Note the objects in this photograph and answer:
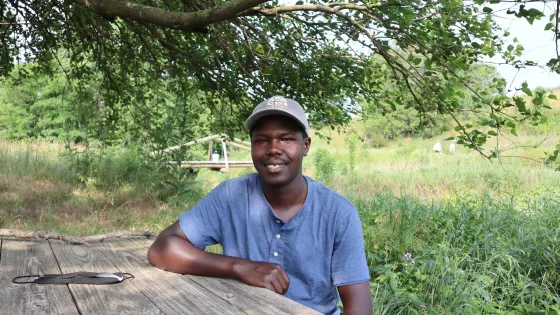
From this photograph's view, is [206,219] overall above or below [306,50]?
below

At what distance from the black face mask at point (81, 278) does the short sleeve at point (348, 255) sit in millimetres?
738

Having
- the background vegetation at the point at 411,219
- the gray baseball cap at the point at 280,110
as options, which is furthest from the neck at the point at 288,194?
the background vegetation at the point at 411,219

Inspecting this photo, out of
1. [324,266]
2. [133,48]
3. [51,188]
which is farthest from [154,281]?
[51,188]

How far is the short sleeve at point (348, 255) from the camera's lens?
6.26ft

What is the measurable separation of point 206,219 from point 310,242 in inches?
18.3

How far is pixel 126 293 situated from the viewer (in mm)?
1784

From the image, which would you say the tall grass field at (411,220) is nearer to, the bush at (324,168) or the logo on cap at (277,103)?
the bush at (324,168)

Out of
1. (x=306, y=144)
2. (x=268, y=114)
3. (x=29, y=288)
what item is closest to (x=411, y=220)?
(x=306, y=144)

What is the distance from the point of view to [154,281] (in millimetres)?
1954

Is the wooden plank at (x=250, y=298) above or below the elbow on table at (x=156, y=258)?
below

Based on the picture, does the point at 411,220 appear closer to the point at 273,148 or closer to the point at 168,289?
the point at 273,148

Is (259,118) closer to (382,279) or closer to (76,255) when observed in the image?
(76,255)

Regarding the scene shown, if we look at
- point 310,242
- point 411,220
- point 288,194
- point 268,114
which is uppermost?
point 268,114

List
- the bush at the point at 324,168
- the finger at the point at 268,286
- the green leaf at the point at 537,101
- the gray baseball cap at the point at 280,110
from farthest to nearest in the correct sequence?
the bush at the point at 324,168 → the green leaf at the point at 537,101 → the gray baseball cap at the point at 280,110 → the finger at the point at 268,286
